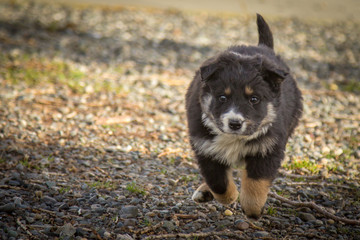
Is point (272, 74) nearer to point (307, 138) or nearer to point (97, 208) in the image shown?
point (97, 208)

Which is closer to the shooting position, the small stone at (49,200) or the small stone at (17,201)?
the small stone at (17,201)

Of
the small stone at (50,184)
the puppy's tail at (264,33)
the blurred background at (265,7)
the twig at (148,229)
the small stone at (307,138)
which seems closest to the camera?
the twig at (148,229)

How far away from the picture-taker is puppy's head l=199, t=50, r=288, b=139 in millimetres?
3404

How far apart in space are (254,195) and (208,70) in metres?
1.12

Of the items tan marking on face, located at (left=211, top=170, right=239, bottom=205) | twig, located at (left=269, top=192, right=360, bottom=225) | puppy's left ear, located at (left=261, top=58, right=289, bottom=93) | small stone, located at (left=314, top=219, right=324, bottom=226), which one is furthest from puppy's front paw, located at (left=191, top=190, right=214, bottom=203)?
puppy's left ear, located at (left=261, top=58, right=289, bottom=93)

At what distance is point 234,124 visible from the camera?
11.0ft

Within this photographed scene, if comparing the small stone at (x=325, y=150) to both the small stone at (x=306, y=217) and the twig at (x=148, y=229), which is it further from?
the twig at (x=148, y=229)

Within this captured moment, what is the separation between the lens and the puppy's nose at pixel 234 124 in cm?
333

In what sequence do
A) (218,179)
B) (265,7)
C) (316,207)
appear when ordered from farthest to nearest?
1. (265,7)
2. (316,207)
3. (218,179)

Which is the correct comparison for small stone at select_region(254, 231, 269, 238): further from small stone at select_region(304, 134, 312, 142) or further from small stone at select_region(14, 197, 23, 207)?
small stone at select_region(304, 134, 312, 142)

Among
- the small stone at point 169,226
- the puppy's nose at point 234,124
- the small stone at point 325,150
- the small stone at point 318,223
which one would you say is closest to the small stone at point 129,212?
the small stone at point 169,226

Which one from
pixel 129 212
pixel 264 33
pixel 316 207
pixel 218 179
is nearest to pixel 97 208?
pixel 129 212

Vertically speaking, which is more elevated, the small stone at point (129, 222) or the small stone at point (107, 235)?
the small stone at point (107, 235)

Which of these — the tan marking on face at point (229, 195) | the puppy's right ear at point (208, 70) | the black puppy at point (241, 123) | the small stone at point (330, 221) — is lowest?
the small stone at point (330, 221)
